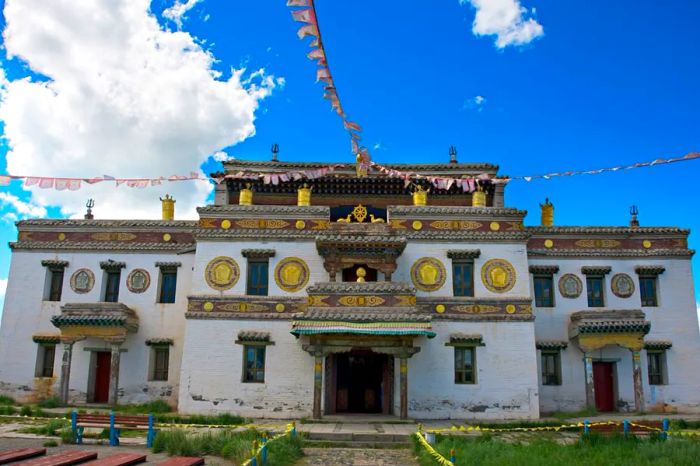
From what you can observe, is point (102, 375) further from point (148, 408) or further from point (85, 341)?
point (148, 408)

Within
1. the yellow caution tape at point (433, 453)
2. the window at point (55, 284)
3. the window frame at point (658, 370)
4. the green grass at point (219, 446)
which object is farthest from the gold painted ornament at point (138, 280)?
the window frame at point (658, 370)

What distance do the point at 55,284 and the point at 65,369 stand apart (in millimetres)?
3985

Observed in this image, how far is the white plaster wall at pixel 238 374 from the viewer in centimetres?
2209

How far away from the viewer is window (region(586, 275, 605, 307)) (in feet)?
81.7

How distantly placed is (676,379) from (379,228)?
13.4 metres

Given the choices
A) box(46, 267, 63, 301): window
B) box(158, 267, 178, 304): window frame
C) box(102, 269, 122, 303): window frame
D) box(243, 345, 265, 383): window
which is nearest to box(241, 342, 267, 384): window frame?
box(243, 345, 265, 383): window

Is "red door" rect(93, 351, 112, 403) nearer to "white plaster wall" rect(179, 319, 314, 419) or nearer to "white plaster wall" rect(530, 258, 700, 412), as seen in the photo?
"white plaster wall" rect(179, 319, 314, 419)

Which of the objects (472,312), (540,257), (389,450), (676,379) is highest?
(540,257)

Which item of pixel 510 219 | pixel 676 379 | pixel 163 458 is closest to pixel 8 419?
pixel 163 458

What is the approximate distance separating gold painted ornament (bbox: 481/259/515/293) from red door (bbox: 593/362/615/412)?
5223mm

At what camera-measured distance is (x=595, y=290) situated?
82.2 feet

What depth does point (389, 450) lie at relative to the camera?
1619 cm

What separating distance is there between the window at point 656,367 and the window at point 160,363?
1962 centimetres

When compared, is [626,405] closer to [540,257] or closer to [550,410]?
[550,410]
